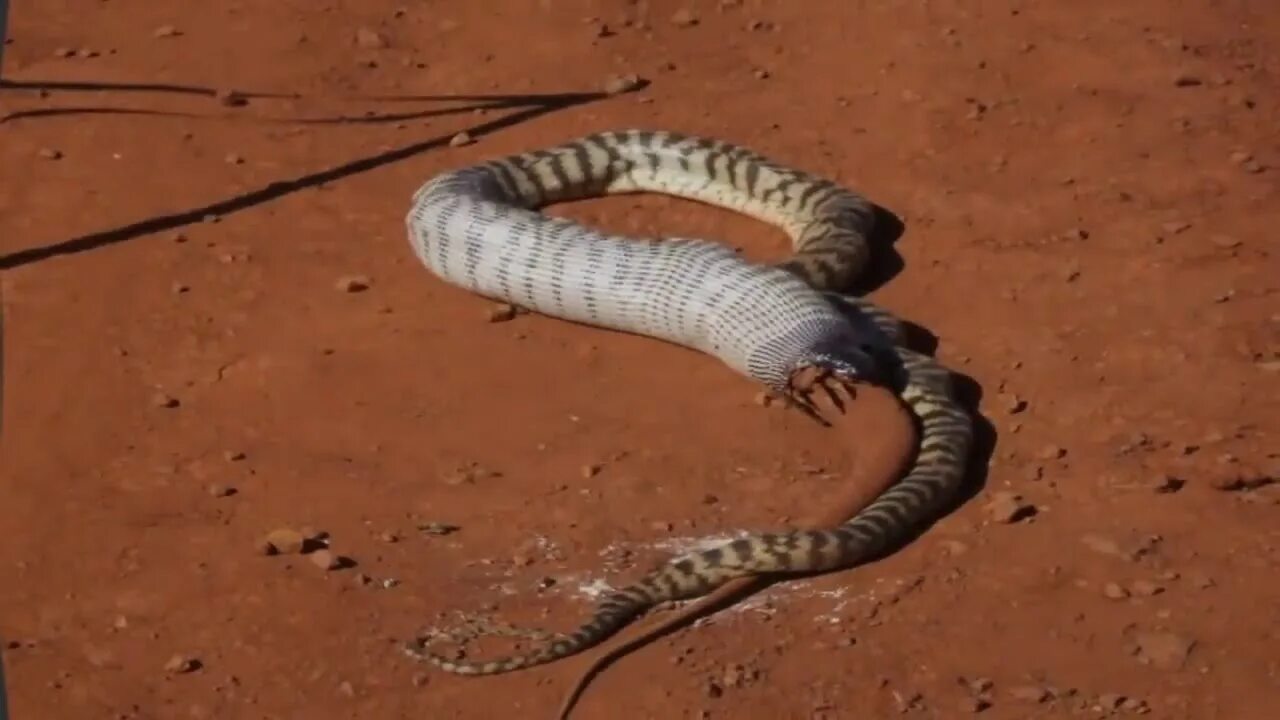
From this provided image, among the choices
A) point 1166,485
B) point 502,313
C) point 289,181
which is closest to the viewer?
point 1166,485

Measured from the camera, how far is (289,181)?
986 centimetres

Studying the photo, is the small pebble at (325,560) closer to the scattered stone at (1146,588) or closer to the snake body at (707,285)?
the snake body at (707,285)

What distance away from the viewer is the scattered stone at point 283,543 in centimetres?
689

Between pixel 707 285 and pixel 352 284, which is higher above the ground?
pixel 707 285

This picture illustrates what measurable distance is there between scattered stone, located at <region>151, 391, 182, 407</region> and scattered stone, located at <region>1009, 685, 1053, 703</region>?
3451mm

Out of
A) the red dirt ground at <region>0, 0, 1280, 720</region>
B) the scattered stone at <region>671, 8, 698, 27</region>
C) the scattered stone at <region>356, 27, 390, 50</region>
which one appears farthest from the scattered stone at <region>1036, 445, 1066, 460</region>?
the scattered stone at <region>356, 27, 390, 50</region>

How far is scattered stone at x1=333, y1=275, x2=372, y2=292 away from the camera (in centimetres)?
881

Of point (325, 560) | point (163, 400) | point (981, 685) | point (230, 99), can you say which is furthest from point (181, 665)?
point (230, 99)

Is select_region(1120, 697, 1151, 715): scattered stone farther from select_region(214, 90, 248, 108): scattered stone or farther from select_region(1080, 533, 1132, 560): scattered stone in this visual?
select_region(214, 90, 248, 108): scattered stone

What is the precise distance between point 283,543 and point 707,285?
230 cm

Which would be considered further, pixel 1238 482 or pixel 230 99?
pixel 230 99

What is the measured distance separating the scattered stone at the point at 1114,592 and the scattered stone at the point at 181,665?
9.50ft

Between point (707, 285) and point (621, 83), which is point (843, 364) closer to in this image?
point (707, 285)

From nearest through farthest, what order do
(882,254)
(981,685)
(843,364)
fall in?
(981,685), (843,364), (882,254)
